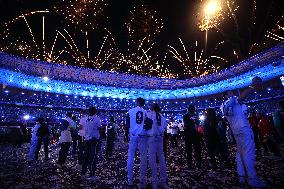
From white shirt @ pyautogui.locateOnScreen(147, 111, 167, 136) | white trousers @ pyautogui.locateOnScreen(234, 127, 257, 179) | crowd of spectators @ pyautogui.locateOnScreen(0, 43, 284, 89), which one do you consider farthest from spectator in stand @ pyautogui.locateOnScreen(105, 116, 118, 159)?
crowd of spectators @ pyautogui.locateOnScreen(0, 43, 284, 89)

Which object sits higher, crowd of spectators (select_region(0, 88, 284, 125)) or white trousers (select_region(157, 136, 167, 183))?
crowd of spectators (select_region(0, 88, 284, 125))

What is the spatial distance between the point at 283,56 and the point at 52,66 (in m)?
30.7

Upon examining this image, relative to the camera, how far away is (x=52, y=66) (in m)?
38.5

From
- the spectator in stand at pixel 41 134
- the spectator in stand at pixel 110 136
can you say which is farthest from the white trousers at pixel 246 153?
the spectator in stand at pixel 41 134

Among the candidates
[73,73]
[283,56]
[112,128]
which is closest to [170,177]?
[112,128]

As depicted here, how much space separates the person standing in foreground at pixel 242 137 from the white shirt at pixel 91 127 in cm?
382

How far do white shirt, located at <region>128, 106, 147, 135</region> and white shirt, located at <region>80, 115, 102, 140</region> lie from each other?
5.70 ft

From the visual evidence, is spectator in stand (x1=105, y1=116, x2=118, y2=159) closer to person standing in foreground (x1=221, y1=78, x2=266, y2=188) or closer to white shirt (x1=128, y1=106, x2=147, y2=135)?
white shirt (x1=128, y1=106, x2=147, y2=135)

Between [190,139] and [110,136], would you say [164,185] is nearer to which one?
[190,139]

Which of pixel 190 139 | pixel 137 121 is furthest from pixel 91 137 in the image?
pixel 190 139

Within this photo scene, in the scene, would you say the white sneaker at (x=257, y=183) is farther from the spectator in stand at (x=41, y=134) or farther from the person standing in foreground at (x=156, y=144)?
the spectator in stand at (x=41, y=134)

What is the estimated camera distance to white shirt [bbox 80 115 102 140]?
7.79 meters

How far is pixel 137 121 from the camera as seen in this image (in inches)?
255

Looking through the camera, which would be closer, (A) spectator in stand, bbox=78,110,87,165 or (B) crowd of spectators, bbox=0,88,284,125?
(A) spectator in stand, bbox=78,110,87,165
